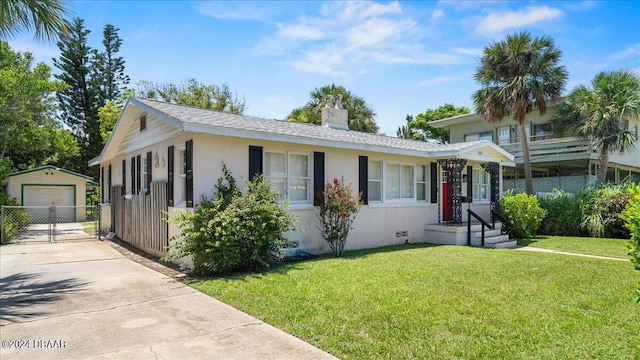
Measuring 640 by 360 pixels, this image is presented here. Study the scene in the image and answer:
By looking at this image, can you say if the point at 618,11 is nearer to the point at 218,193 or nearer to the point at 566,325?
the point at 566,325

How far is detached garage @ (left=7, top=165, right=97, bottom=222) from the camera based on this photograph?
Answer: 22562 millimetres

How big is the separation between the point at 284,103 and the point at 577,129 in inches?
725

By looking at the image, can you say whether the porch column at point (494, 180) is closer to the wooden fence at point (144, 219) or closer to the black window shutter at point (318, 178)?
the black window shutter at point (318, 178)

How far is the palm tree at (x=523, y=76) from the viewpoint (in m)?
17.0

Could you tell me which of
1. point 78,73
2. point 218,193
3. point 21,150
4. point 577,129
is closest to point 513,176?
Result: point 577,129

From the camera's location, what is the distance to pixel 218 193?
8.50 m

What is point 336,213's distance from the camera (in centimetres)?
979

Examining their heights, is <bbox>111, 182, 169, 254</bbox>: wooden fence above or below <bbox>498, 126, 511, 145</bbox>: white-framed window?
below

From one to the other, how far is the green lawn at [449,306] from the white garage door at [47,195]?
2160cm

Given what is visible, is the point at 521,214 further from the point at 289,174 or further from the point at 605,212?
the point at 289,174

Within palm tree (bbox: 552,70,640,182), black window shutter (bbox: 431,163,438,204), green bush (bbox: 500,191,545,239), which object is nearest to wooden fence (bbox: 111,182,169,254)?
black window shutter (bbox: 431,163,438,204)

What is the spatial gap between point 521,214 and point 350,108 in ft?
43.9

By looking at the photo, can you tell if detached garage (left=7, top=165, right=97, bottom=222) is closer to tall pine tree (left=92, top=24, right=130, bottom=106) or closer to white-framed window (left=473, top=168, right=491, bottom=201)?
tall pine tree (left=92, top=24, right=130, bottom=106)

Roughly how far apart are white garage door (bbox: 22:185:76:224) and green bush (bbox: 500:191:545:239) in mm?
23697
